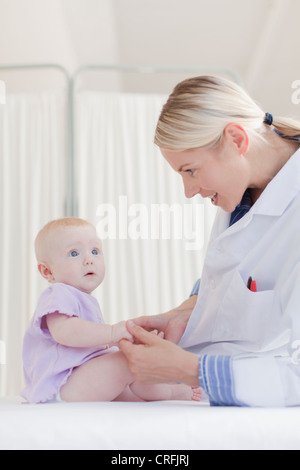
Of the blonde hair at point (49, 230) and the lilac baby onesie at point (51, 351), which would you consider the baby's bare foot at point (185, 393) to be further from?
the blonde hair at point (49, 230)

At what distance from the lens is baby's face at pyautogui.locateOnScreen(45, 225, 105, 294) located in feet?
4.31

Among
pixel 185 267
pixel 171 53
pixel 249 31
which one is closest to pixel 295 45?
pixel 249 31

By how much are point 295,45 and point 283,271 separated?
11.3ft

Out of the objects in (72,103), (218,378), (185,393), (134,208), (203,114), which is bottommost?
(185,393)

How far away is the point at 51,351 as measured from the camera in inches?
48.6

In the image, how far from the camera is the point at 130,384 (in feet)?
4.21

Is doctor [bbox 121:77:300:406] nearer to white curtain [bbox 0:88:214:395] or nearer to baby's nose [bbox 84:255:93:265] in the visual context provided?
baby's nose [bbox 84:255:93:265]

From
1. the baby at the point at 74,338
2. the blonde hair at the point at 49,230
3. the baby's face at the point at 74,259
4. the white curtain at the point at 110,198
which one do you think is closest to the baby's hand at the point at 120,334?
the baby at the point at 74,338

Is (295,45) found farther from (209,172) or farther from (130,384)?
(130,384)

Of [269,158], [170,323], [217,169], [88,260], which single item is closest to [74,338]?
[88,260]

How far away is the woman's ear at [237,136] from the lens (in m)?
1.26

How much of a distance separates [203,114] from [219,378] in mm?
570

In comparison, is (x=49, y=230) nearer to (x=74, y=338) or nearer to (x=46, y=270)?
(x=46, y=270)

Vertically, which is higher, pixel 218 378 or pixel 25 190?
pixel 25 190
